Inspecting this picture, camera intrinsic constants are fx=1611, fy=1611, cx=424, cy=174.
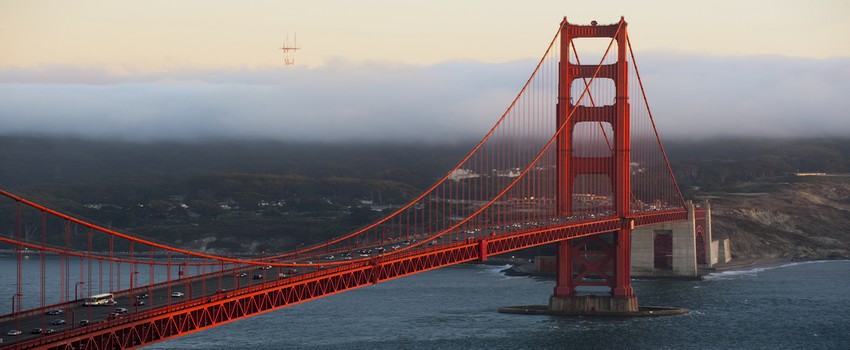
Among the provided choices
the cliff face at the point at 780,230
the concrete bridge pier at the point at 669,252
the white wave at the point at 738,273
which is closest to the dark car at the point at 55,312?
the concrete bridge pier at the point at 669,252

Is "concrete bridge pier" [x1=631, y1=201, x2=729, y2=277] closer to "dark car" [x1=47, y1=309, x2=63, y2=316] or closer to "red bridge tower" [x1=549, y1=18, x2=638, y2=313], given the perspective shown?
"red bridge tower" [x1=549, y1=18, x2=638, y2=313]

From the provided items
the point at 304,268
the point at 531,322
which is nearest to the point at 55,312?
the point at 304,268

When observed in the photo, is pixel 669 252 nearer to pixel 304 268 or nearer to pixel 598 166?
pixel 598 166

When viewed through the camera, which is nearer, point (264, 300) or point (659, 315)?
point (264, 300)

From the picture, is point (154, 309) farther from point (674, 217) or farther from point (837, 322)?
point (674, 217)

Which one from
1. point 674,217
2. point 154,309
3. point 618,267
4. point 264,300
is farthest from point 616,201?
point 154,309
